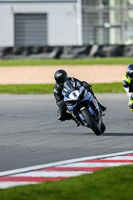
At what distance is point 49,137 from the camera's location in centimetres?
1073

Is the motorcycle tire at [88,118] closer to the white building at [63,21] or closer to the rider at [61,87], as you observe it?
the rider at [61,87]

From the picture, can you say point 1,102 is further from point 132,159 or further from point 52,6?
point 52,6

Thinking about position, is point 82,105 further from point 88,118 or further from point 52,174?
point 52,174

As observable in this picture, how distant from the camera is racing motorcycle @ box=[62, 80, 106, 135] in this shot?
10.5 metres

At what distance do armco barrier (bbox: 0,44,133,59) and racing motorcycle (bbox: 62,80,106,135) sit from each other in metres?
29.7

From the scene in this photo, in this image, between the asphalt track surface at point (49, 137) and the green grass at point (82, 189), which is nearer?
the green grass at point (82, 189)

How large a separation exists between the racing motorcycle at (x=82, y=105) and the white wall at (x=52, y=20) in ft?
138

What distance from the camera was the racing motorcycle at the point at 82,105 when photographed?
34.6 feet

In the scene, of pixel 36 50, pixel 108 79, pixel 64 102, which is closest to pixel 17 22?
pixel 36 50

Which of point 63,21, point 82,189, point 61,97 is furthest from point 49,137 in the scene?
point 63,21

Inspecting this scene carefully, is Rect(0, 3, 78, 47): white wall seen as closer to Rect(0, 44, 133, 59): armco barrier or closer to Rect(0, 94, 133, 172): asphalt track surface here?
Rect(0, 44, 133, 59): armco barrier

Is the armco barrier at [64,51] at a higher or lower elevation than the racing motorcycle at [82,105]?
lower

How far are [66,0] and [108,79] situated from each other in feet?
80.3

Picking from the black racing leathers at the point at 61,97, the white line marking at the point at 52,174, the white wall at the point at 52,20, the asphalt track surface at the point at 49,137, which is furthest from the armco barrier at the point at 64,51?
the white line marking at the point at 52,174
